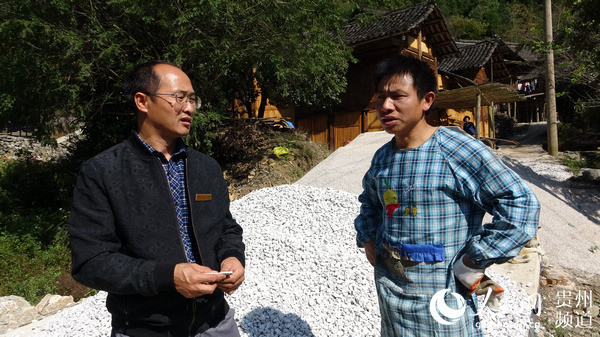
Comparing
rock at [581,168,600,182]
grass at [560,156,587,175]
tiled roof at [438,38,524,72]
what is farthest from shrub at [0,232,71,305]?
tiled roof at [438,38,524,72]

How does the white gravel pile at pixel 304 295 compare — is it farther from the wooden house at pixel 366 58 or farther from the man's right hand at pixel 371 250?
the wooden house at pixel 366 58

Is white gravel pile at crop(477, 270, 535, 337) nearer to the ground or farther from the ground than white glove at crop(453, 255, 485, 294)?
nearer to the ground

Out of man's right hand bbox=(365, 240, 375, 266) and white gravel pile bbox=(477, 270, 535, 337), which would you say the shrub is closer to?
man's right hand bbox=(365, 240, 375, 266)

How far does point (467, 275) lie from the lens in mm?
1405

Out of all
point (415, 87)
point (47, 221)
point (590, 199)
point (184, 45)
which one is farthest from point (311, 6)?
point (590, 199)

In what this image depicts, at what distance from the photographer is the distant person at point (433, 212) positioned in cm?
135

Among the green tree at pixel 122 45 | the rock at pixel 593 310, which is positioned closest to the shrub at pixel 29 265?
the green tree at pixel 122 45

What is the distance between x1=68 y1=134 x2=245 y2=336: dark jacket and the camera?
1.17m

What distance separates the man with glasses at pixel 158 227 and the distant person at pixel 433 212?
2.14ft

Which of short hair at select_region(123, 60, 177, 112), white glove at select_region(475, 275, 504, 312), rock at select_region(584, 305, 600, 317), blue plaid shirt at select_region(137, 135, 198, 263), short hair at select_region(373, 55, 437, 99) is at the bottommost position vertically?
rock at select_region(584, 305, 600, 317)

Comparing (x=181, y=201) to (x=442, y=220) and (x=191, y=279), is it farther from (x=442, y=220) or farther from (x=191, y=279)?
(x=442, y=220)

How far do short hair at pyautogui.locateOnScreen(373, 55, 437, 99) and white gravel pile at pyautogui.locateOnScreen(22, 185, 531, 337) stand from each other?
6.09 ft

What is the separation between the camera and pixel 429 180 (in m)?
1.45

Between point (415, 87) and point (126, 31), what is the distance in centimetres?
570
